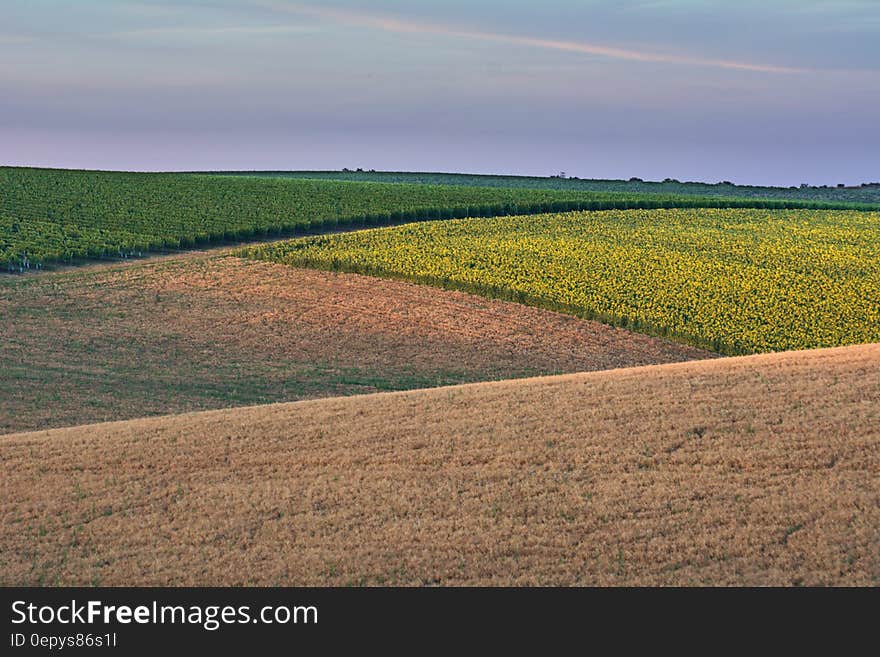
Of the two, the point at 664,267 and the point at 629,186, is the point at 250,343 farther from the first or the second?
the point at 629,186

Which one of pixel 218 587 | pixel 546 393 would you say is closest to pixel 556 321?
pixel 546 393

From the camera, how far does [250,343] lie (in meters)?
37.2

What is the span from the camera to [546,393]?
76.4 feet

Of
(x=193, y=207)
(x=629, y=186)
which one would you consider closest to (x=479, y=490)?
(x=193, y=207)

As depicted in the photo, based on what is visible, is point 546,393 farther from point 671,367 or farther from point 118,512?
point 118,512

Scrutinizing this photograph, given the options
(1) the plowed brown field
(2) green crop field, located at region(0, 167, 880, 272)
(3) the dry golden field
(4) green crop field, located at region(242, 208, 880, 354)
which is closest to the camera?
(3) the dry golden field

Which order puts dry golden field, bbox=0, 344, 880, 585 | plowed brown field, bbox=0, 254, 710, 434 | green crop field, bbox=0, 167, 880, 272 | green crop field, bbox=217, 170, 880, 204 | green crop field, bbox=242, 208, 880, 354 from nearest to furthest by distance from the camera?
dry golden field, bbox=0, 344, 880, 585 < plowed brown field, bbox=0, 254, 710, 434 < green crop field, bbox=242, 208, 880, 354 < green crop field, bbox=0, 167, 880, 272 < green crop field, bbox=217, 170, 880, 204

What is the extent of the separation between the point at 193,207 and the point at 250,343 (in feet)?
135

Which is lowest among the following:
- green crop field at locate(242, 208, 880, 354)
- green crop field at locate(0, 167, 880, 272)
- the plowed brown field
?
the plowed brown field

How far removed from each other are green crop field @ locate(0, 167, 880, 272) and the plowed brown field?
11.2 m

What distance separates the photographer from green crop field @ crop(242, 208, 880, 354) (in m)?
38.7

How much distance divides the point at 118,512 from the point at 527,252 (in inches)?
1524

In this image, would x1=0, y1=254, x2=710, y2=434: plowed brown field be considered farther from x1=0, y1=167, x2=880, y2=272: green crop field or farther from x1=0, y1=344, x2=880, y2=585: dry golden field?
x1=0, y1=167, x2=880, y2=272: green crop field

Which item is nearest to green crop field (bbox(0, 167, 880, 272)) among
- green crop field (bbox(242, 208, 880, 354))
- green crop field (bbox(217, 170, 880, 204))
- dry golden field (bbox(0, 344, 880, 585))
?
green crop field (bbox(242, 208, 880, 354))
